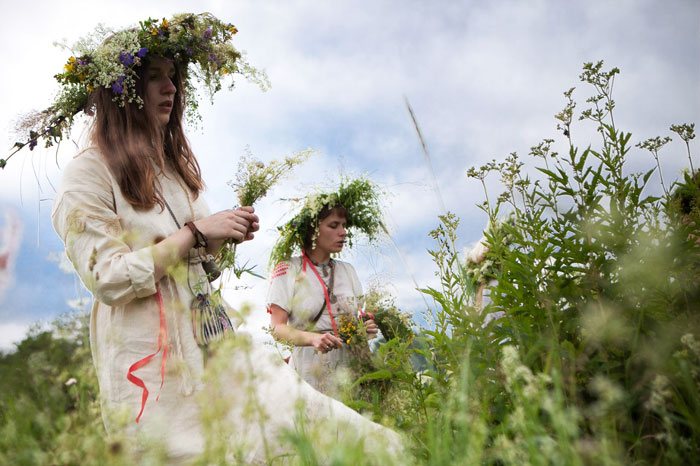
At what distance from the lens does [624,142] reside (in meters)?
1.73

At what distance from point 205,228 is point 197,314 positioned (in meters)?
0.40

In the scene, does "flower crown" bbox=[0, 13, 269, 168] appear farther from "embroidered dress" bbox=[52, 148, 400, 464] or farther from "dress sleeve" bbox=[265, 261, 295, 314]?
"dress sleeve" bbox=[265, 261, 295, 314]

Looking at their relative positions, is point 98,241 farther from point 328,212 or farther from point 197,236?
point 328,212

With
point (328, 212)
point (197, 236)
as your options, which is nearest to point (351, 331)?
point (328, 212)

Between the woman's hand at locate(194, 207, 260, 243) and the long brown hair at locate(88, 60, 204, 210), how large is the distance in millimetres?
291

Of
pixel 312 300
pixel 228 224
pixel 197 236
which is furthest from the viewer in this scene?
pixel 312 300

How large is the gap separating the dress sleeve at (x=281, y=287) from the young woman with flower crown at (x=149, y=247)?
2.04m

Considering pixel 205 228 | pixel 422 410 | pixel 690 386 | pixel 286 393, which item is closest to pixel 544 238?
pixel 690 386

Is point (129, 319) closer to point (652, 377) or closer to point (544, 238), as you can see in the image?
point (544, 238)

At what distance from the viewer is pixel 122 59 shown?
8.61 ft

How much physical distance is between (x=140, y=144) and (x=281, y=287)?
249 centimetres

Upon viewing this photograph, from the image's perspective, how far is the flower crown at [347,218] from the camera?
508cm

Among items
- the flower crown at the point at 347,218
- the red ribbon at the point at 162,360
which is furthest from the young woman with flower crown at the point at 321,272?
the red ribbon at the point at 162,360

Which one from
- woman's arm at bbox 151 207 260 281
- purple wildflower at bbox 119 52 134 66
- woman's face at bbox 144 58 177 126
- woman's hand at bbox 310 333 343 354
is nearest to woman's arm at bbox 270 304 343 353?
woman's hand at bbox 310 333 343 354
